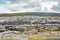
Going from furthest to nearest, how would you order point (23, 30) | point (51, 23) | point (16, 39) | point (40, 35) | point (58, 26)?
point (51, 23), point (58, 26), point (23, 30), point (40, 35), point (16, 39)

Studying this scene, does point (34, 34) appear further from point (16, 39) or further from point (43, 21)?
point (43, 21)

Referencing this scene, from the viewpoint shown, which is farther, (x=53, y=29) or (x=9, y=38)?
(x=53, y=29)

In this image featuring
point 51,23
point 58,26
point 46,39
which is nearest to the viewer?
point 46,39

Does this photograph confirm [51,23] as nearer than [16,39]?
No

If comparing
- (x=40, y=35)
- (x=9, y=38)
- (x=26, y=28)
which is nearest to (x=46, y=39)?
(x=40, y=35)

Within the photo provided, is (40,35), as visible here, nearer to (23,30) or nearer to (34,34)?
(34,34)

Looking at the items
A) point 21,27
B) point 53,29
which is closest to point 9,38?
point 21,27
